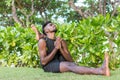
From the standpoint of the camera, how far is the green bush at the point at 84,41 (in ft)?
20.1

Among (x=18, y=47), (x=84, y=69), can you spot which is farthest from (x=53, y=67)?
(x=18, y=47)

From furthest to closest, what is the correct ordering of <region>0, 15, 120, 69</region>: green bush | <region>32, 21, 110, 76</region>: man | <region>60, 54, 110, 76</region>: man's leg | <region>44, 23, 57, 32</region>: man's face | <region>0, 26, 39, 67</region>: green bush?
<region>0, 26, 39, 67</region>: green bush → <region>0, 15, 120, 69</region>: green bush → <region>44, 23, 57, 32</region>: man's face → <region>32, 21, 110, 76</region>: man → <region>60, 54, 110, 76</region>: man's leg

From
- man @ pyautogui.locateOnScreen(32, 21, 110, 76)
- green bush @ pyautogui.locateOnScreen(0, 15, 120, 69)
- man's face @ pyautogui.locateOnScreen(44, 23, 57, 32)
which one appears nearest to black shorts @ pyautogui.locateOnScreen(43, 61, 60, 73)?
man @ pyautogui.locateOnScreen(32, 21, 110, 76)

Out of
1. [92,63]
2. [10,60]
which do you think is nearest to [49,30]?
[92,63]

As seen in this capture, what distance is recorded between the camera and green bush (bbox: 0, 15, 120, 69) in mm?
6129

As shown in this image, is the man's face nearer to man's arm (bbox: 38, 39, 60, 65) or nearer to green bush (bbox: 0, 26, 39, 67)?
man's arm (bbox: 38, 39, 60, 65)

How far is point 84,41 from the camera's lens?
20.1ft

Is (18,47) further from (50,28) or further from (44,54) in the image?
(44,54)

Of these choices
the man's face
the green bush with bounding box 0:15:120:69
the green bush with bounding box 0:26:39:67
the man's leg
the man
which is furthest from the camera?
the green bush with bounding box 0:26:39:67

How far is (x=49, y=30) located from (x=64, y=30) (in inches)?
44.4

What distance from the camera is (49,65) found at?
16.7 ft

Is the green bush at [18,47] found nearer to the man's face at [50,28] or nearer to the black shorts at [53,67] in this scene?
the man's face at [50,28]

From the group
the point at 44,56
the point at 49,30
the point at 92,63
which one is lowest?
the point at 92,63

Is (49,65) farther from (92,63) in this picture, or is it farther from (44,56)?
(92,63)
